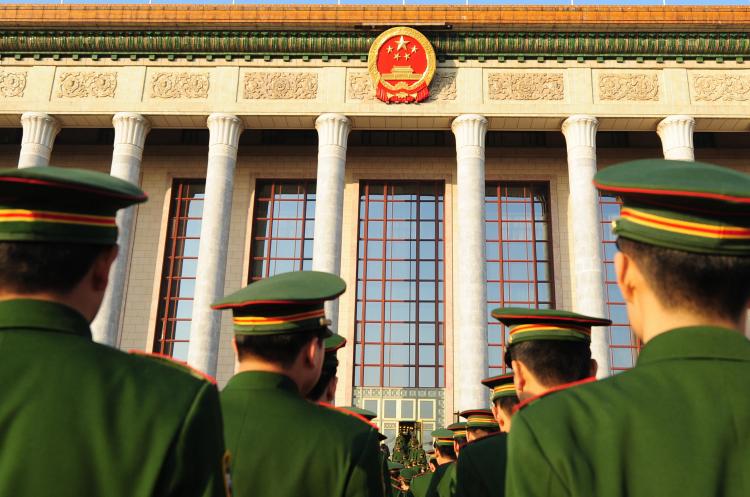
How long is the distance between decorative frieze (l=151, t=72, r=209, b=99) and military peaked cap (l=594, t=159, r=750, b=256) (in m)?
18.7

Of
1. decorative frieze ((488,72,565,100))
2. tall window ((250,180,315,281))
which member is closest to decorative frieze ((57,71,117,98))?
tall window ((250,180,315,281))

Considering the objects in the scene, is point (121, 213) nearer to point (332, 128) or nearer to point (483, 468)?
point (332, 128)

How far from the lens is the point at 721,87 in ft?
60.6

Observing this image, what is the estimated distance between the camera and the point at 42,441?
1239 mm

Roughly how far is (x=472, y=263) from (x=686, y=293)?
15.8 metres

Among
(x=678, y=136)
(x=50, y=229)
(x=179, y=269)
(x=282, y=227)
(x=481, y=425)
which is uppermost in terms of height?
(x=678, y=136)

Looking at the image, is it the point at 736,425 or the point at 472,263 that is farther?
the point at 472,263

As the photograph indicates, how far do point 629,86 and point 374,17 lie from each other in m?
7.82

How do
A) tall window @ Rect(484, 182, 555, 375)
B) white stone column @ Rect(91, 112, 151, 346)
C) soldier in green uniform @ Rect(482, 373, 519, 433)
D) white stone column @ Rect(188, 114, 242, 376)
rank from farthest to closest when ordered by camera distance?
1. tall window @ Rect(484, 182, 555, 375)
2. white stone column @ Rect(91, 112, 151, 346)
3. white stone column @ Rect(188, 114, 242, 376)
4. soldier in green uniform @ Rect(482, 373, 519, 433)

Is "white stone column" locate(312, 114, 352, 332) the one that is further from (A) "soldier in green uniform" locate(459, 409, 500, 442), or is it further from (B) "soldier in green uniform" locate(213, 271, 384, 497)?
(B) "soldier in green uniform" locate(213, 271, 384, 497)

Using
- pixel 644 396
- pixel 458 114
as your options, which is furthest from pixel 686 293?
pixel 458 114

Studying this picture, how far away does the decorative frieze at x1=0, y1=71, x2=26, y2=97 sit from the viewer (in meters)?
18.8

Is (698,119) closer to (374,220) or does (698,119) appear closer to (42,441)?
(374,220)

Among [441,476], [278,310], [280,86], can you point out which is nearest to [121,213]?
[280,86]
